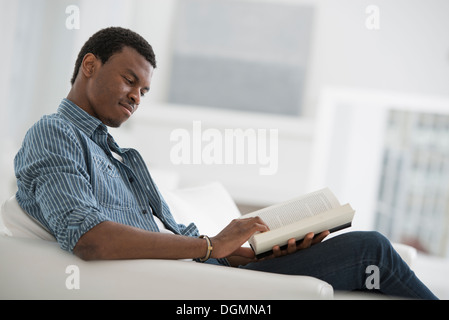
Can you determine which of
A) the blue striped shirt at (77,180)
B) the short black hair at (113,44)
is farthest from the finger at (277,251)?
the short black hair at (113,44)

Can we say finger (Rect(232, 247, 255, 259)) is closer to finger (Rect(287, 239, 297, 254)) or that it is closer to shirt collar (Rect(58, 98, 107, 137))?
finger (Rect(287, 239, 297, 254))

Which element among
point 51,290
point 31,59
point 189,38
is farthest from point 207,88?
point 51,290

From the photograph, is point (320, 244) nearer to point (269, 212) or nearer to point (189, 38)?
point (269, 212)

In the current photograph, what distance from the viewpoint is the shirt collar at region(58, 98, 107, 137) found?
1.37 meters

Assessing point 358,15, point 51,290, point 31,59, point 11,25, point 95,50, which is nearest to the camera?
point 51,290

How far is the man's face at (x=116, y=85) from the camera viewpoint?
4.65 feet

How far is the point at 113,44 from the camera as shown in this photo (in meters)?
1.44

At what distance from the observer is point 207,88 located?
4777 millimetres

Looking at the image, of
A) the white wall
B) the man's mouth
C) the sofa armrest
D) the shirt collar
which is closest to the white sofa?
the sofa armrest

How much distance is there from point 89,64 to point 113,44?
9cm

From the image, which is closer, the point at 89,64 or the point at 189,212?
the point at 89,64

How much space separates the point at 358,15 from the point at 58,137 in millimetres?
3948

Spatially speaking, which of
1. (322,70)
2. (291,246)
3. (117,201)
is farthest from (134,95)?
(322,70)

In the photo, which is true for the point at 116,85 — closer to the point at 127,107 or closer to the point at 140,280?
the point at 127,107
